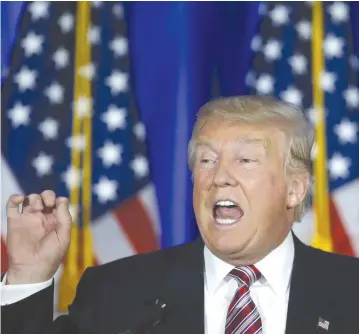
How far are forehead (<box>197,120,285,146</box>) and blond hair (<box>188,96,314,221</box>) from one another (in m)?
0.01

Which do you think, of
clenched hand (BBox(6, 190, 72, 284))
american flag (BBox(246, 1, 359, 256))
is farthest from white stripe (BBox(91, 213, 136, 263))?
clenched hand (BBox(6, 190, 72, 284))

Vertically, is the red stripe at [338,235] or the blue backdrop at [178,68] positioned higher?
the blue backdrop at [178,68]

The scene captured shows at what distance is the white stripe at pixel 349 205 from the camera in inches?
91.7

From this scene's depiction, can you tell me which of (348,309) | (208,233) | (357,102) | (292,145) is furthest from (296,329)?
(357,102)

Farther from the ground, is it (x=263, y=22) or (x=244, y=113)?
(x=263, y=22)

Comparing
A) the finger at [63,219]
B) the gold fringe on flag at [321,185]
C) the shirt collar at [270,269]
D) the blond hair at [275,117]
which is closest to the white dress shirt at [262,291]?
the shirt collar at [270,269]

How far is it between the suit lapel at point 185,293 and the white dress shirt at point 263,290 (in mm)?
27

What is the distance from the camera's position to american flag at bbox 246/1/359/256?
233 cm

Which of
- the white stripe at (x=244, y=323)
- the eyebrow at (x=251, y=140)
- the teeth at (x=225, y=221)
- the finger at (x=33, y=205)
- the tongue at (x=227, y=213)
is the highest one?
the eyebrow at (x=251, y=140)

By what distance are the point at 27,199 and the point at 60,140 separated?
0.95 meters

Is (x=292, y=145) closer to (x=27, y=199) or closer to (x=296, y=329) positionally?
(x=296, y=329)

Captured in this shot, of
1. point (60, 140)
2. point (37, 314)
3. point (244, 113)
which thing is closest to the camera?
point (37, 314)

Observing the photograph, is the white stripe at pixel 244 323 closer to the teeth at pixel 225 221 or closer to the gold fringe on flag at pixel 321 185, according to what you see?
the teeth at pixel 225 221

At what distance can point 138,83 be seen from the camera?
242 cm
